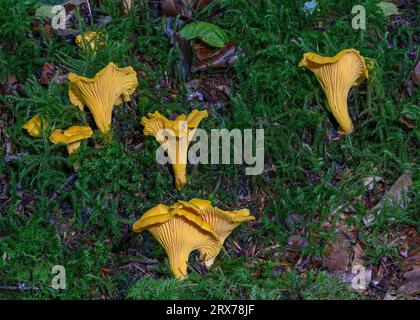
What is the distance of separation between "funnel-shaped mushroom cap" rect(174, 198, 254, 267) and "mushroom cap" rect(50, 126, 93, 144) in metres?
1.13

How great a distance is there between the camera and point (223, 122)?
4.96m

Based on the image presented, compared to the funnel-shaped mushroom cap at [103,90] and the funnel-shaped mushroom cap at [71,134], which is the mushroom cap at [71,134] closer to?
the funnel-shaped mushroom cap at [71,134]

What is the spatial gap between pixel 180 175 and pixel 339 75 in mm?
1314

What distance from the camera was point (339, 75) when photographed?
4.64m

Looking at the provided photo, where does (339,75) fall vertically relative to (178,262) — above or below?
above

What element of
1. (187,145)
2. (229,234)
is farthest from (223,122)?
(229,234)

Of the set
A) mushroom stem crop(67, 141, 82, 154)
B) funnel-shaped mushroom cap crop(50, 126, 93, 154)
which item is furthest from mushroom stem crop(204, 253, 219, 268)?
mushroom stem crop(67, 141, 82, 154)

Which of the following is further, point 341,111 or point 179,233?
point 341,111

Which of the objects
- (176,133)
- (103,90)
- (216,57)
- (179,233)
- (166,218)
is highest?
(216,57)

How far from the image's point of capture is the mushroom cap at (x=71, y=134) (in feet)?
15.0

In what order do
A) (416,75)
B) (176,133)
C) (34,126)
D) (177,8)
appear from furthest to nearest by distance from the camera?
(177,8), (416,75), (34,126), (176,133)

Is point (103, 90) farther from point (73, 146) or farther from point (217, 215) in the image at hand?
point (217, 215)

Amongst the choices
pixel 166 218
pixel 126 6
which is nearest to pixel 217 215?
pixel 166 218

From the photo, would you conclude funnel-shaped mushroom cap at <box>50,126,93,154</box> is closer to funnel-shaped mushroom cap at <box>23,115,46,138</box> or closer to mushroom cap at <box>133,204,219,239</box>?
funnel-shaped mushroom cap at <box>23,115,46,138</box>
